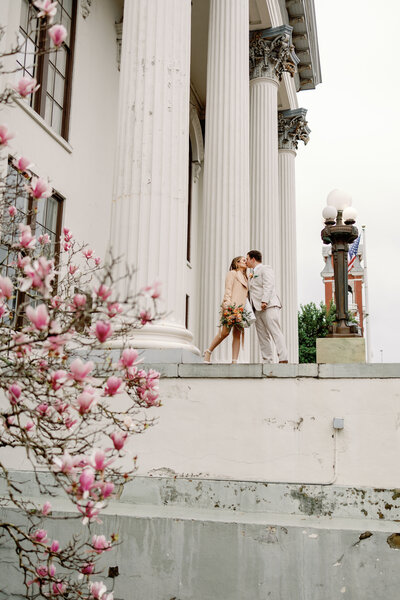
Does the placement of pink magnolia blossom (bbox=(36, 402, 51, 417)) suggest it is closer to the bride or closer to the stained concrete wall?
the stained concrete wall

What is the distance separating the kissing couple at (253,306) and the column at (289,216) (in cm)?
877

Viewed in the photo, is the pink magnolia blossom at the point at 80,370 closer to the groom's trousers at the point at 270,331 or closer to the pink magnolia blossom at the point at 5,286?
the pink magnolia blossom at the point at 5,286

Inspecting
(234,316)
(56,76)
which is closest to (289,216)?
(56,76)

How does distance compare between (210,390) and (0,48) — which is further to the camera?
(0,48)

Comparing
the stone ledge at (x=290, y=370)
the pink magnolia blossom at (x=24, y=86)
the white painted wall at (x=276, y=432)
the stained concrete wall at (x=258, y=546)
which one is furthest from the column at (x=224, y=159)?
the pink magnolia blossom at (x=24, y=86)

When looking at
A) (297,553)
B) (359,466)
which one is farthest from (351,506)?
(297,553)

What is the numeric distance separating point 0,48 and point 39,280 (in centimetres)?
796

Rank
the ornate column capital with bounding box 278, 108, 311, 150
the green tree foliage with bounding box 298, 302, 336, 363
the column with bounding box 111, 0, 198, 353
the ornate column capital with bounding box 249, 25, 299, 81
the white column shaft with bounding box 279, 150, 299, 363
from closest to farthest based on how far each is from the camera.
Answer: the column with bounding box 111, 0, 198, 353 → the ornate column capital with bounding box 249, 25, 299, 81 → the white column shaft with bounding box 279, 150, 299, 363 → the ornate column capital with bounding box 278, 108, 311, 150 → the green tree foliage with bounding box 298, 302, 336, 363

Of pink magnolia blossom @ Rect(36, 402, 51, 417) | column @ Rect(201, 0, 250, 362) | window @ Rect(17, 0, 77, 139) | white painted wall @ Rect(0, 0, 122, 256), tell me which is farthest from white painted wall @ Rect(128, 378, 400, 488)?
window @ Rect(17, 0, 77, 139)

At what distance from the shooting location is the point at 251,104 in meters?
17.7

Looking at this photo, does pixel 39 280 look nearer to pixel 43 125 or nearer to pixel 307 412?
pixel 307 412

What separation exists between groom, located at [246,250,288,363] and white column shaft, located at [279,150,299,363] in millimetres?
8755

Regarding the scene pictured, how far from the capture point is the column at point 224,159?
11961mm

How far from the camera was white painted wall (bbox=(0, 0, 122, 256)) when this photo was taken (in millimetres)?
12875
